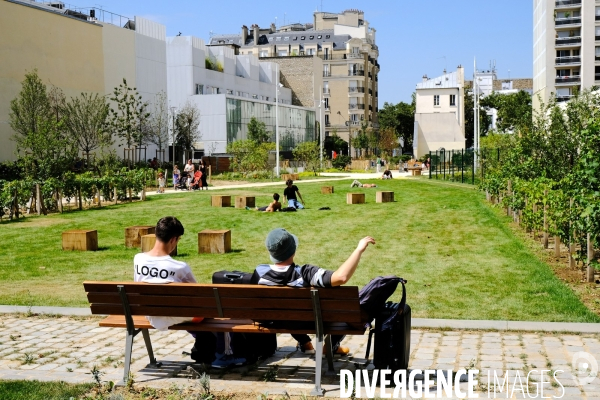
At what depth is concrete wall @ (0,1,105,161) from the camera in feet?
171

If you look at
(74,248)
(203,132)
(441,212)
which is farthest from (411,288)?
(203,132)

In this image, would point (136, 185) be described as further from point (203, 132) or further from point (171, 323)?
point (203, 132)

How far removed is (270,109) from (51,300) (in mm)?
78610

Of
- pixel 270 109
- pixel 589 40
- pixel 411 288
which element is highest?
pixel 589 40

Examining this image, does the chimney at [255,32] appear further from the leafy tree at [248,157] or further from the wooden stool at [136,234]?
the wooden stool at [136,234]

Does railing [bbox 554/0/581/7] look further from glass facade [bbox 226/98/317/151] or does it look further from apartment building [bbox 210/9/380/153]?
apartment building [bbox 210/9/380/153]

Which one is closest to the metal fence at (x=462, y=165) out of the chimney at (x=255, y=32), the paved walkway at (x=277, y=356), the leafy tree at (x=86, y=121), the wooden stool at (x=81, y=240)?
the leafy tree at (x=86, y=121)

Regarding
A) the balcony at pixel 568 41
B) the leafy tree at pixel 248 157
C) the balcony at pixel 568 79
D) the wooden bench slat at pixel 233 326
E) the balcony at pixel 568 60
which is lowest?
the wooden bench slat at pixel 233 326

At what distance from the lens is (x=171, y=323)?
6.68 m

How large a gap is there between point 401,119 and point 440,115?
23.8 m

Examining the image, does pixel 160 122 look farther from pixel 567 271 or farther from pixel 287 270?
pixel 287 270

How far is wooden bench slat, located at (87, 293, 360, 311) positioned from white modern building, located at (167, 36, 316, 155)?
72.4 metres

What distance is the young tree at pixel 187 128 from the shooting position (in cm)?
7394

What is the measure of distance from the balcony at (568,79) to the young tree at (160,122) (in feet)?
135
